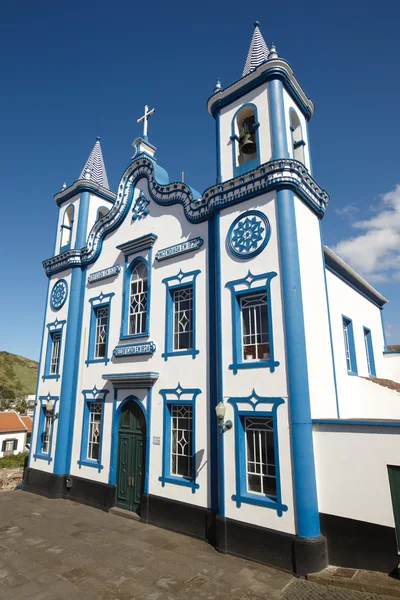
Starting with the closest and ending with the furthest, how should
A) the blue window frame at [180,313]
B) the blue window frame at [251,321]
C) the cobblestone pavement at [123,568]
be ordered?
the cobblestone pavement at [123,568] < the blue window frame at [251,321] < the blue window frame at [180,313]

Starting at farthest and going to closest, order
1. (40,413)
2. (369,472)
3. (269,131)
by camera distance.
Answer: (40,413) < (269,131) < (369,472)

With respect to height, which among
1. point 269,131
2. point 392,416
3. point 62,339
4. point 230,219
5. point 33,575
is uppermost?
Result: point 269,131

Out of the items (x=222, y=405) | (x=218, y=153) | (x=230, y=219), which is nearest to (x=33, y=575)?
(x=222, y=405)

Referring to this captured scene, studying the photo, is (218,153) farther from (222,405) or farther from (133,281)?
(222,405)

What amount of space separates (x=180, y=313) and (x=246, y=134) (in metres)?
5.26

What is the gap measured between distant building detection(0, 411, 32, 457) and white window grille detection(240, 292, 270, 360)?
1561 inches

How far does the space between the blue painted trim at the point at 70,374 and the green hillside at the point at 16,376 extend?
79.0m

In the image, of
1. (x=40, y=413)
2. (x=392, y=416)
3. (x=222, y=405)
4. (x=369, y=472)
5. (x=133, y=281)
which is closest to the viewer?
(x=369, y=472)

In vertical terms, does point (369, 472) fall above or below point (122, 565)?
above

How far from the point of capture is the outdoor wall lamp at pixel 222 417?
8.23 m

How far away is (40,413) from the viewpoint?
14.1 m

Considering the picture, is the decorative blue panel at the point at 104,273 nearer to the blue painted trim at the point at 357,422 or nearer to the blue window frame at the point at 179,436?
the blue window frame at the point at 179,436

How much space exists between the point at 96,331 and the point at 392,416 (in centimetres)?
973

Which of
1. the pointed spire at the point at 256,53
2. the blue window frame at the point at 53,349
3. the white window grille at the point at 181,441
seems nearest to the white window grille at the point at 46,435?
the blue window frame at the point at 53,349
